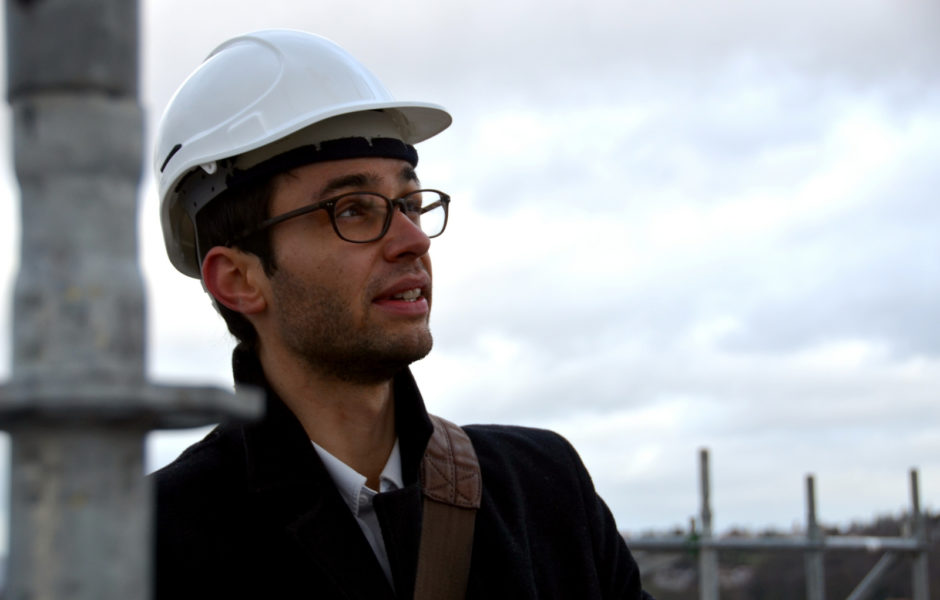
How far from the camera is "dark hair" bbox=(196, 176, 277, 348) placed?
12.1 feet

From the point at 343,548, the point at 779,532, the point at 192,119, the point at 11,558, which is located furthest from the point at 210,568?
the point at 779,532

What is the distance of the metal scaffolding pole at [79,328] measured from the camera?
1.16 meters

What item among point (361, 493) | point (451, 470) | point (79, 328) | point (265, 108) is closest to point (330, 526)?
point (361, 493)

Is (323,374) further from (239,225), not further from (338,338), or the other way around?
(239,225)

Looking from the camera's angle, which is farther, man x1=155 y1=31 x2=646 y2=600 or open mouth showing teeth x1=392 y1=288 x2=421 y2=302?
open mouth showing teeth x1=392 y1=288 x2=421 y2=302

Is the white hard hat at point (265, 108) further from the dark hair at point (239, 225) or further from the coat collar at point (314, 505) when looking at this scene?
the coat collar at point (314, 505)

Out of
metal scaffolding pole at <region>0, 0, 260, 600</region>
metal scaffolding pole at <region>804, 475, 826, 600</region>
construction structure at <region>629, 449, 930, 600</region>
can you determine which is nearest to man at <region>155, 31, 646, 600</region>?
metal scaffolding pole at <region>0, 0, 260, 600</region>

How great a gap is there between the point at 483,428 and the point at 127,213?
9.56 feet

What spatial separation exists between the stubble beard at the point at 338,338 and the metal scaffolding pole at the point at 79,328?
2209 mm

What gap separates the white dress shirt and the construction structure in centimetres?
677

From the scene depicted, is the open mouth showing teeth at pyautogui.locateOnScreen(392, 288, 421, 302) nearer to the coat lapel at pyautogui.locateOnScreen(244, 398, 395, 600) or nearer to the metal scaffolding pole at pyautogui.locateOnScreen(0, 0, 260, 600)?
the coat lapel at pyautogui.locateOnScreen(244, 398, 395, 600)

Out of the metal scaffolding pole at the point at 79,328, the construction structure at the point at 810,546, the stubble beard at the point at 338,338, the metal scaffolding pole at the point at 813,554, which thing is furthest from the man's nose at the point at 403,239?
the metal scaffolding pole at the point at 813,554

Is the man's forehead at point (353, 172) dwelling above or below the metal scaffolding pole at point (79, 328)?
above

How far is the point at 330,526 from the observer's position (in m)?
3.21
